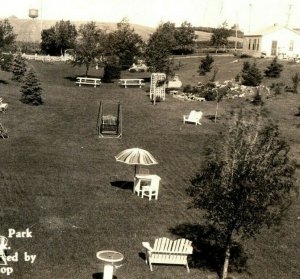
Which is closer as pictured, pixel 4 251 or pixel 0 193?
pixel 4 251

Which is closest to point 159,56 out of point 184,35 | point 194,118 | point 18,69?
point 18,69

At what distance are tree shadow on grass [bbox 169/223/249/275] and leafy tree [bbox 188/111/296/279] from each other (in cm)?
191

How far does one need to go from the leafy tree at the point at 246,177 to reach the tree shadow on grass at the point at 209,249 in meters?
1.91

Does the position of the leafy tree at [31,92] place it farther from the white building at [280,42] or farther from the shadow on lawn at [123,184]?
the white building at [280,42]

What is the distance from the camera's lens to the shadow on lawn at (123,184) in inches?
831

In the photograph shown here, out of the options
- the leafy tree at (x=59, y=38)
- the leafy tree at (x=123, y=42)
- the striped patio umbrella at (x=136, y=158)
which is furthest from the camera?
the leafy tree at (x=59, y=38)

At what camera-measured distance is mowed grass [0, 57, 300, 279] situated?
14.6m

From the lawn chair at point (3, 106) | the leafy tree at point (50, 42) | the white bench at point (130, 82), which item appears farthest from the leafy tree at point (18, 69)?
the leafy tree at point (50, 42)

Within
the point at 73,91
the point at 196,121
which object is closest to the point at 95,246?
the point at 196,121

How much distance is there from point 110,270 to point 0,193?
813 centimetres

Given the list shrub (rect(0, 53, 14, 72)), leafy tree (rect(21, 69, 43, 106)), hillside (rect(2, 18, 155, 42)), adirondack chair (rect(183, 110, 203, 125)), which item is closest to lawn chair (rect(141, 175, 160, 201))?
adirondack chair (rect(183, 110, 203, 125))

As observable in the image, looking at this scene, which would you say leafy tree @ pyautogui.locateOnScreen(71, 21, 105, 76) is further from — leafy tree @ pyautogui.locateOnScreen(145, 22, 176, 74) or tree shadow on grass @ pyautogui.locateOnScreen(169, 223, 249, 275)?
tree shadow on grass @ pyautogui.locateOnScreen(169, 223, 249, 275)

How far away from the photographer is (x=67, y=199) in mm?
18891

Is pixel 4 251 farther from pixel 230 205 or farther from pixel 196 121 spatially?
pixel 196 121
